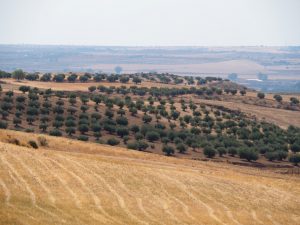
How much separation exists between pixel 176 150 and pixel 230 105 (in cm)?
6784

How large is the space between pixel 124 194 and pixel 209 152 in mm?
47179

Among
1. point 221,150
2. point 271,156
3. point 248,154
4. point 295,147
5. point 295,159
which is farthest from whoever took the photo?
point 295,147

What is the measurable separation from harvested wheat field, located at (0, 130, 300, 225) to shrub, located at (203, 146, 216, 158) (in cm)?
3055

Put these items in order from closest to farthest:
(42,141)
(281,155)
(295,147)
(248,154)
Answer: (42,141)
(248,154)
(281,155)
(295,147)

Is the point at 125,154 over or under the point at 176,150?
over

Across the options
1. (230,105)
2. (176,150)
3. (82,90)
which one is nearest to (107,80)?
(82,90)

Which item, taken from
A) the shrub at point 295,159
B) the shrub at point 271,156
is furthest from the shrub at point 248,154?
the shrub at point 295,159

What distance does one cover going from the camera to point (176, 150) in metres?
86.8

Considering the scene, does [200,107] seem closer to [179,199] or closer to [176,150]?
[176,150]

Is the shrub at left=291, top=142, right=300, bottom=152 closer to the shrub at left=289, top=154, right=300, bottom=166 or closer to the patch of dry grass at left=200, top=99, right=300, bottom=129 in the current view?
the shrub at left=289, top=154, right=300, bottom=166

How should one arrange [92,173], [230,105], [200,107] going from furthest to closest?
1. [230,105]
2. [200,107]
3. [92,173]

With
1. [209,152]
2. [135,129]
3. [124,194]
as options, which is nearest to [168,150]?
[209,152]

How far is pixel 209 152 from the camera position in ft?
270

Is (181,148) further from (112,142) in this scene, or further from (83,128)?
(83,128)
